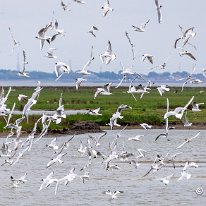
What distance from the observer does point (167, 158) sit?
38.4 m

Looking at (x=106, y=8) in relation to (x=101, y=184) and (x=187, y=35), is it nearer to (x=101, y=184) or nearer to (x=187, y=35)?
(x=187, y=35)

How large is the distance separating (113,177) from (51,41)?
11591mm

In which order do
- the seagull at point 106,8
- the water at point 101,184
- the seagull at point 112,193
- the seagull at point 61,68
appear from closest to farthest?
the seagull at point 106,8, the seagull at point 61,68, the water at point 101,184, the seagull at point 112,193

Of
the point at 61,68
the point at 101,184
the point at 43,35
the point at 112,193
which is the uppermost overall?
the point at 43,35

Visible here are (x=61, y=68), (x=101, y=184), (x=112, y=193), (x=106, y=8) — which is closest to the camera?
(x=106, y=8)

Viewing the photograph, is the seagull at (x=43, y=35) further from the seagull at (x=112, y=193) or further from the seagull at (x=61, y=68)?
the seagull at (x=112, y=193)

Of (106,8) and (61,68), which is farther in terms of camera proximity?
(61,68)

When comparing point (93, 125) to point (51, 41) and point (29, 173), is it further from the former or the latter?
point (51, 41)

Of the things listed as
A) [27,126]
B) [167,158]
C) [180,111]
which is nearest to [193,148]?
[167,158]

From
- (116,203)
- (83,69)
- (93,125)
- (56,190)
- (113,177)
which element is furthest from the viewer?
(93,125)

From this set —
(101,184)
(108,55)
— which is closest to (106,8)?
(108,55)

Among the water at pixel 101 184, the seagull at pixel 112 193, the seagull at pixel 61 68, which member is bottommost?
the water at pixel 101 184

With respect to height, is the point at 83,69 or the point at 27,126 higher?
the point at 83,69

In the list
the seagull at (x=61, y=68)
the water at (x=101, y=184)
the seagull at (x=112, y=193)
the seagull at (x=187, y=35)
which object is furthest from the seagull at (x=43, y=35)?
the seagull at (x=112, y=193)
